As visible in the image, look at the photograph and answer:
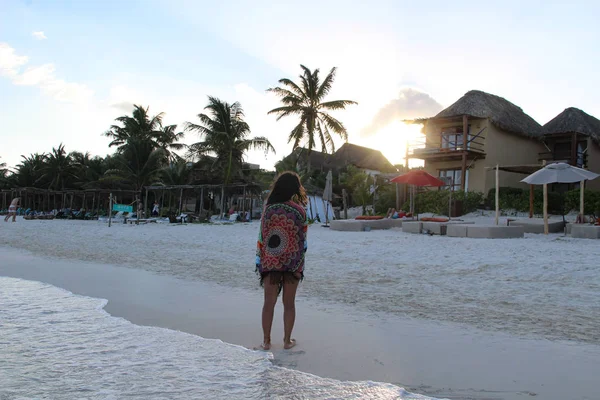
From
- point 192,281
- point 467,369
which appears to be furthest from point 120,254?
point 467,369

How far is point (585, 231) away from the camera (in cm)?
1164

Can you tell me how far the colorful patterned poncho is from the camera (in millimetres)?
3578

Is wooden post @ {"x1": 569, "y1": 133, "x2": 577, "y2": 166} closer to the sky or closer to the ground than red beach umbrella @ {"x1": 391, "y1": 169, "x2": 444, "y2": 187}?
closer to the sky

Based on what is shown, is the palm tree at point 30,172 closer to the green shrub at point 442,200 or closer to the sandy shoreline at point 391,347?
the green shrub at point 442,200

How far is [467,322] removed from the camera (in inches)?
171

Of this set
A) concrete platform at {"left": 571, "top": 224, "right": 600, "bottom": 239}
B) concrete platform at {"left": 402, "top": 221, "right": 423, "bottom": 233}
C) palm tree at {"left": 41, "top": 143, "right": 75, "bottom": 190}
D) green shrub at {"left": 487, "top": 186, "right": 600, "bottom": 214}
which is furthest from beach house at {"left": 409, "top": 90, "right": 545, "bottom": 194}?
palm tree at {"left": 41, "top": 143, "right": 75, "bottom": 190}

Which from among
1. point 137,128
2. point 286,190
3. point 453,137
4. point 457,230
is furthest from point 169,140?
point 286,190

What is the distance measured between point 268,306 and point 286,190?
0.91 metres

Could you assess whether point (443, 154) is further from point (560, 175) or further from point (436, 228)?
point (560, 175)

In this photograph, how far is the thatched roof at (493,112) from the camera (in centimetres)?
2270

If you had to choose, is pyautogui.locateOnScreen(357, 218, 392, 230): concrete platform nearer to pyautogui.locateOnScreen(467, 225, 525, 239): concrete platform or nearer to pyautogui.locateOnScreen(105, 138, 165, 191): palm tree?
pyautogui.locateOnScreen(467, 225, 525, 239): concrete platform

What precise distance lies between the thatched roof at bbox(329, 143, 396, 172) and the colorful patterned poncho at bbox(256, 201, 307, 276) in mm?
34559

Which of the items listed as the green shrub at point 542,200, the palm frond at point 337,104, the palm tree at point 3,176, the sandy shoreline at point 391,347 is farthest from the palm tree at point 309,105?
the palm tree at point 3,176

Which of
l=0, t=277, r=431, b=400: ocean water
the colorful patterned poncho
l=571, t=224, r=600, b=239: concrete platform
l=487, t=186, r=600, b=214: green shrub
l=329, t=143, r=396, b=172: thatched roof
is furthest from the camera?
l=329, t=143, r=396, b=172: thatched roof
